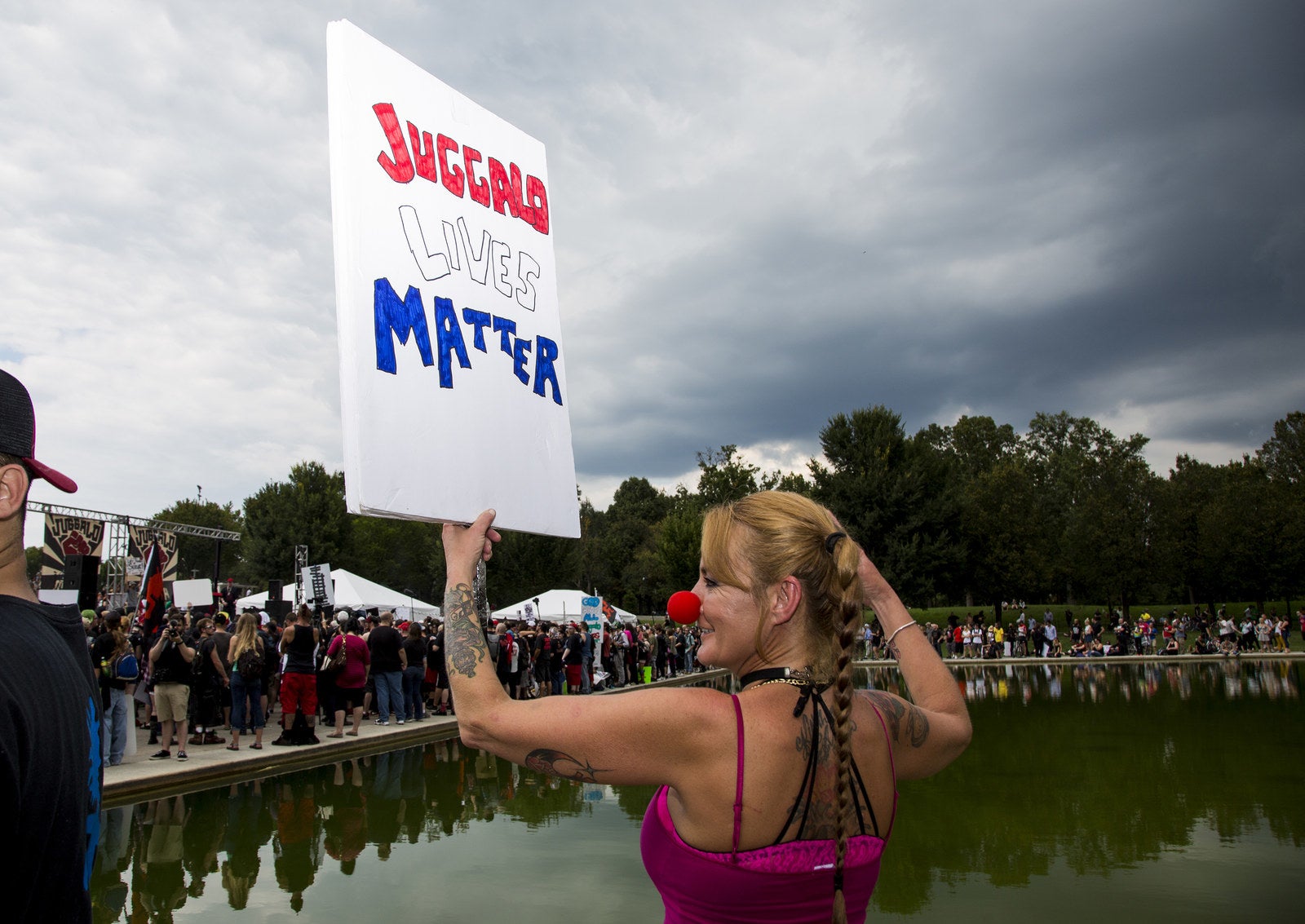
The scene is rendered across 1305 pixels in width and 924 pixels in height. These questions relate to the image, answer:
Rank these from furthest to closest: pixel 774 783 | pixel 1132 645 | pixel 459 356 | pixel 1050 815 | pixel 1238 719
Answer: pixel 1132 645 < pixel 1238 719 < pixel 1050 815 < pixel 459 356 < pixel 774 783

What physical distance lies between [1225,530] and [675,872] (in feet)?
191

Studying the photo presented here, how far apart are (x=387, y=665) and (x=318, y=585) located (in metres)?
6.64

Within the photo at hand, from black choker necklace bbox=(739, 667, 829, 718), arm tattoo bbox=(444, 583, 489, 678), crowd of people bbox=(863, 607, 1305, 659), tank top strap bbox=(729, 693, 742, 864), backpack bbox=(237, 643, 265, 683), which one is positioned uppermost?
arm tattoo bbox=(444, 583, 489, 678)

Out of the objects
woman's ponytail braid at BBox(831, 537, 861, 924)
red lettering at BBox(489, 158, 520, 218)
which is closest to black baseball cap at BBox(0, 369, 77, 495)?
red lettering at BBox(489, 158, 520, 218)

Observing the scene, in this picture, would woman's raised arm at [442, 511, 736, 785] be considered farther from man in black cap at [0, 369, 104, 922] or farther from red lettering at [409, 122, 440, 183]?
red lettering at [409, 122, 440, 183]

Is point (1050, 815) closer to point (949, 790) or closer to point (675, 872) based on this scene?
point (949, 790)

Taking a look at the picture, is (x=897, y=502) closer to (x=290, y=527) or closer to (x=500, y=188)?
(x=290, y=527)

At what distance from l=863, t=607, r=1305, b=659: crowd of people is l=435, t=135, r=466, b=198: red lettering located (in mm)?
36471

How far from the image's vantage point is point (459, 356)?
2.66m

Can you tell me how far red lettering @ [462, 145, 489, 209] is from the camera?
2811 mm

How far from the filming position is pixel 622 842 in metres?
7.86

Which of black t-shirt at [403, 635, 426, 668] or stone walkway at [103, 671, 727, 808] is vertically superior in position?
black t-shirt at [403, 635, 426, 668]

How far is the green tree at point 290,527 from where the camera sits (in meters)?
59.5

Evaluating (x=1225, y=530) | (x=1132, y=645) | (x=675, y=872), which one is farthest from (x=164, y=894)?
(x=1225, y=530)
